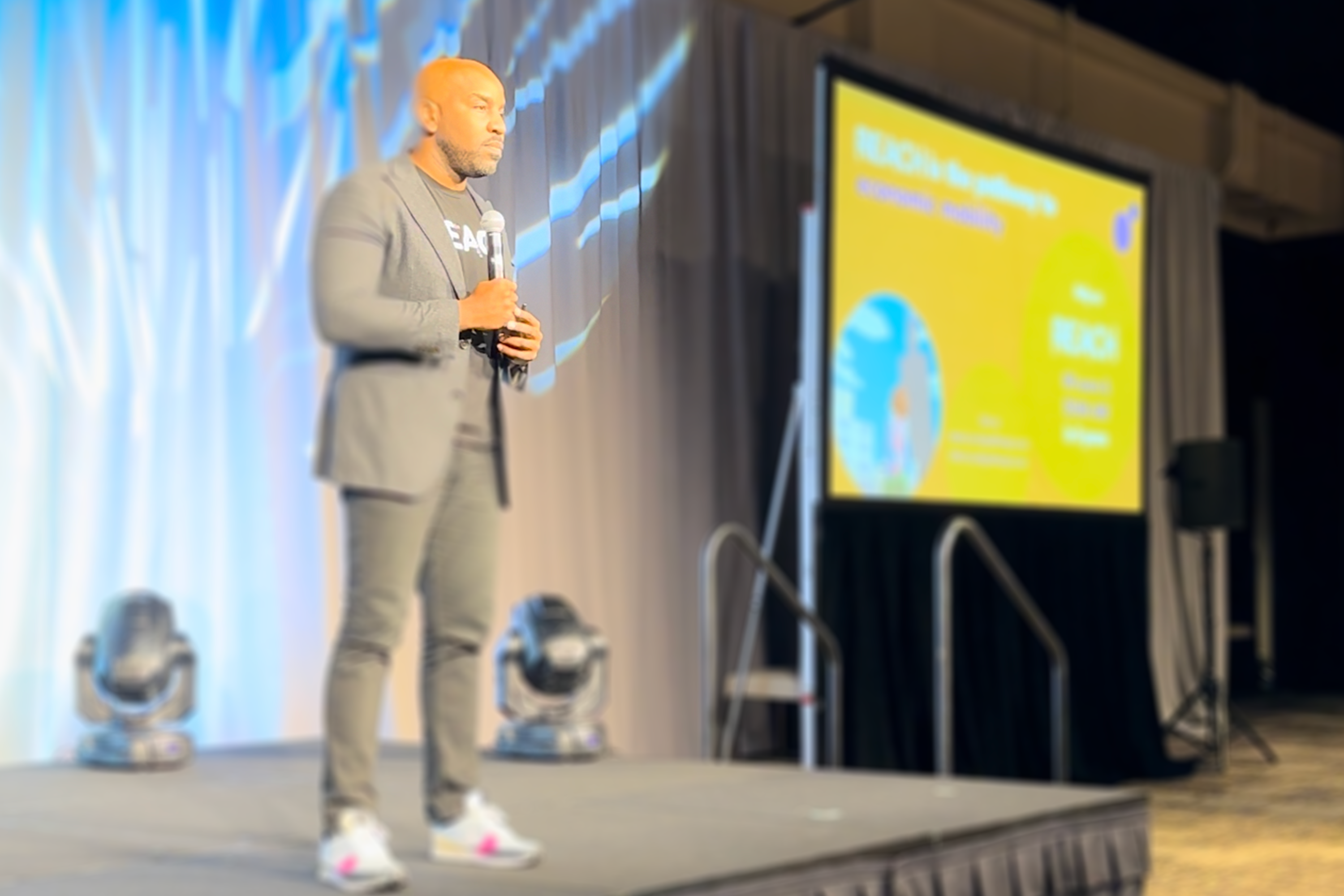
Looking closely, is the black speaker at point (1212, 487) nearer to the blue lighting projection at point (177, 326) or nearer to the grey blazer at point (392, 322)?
the blue lighting projection at point (177, 326)

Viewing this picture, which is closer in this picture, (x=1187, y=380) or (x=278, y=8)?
(x=278, y=8)

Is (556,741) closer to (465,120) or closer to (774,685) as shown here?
(774,685)

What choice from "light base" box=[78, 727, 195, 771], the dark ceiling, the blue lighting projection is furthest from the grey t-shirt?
the dark ceiling

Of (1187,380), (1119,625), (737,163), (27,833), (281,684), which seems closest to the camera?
(27,833)

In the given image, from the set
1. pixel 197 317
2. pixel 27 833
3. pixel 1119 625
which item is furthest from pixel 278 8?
pixel 1119 625

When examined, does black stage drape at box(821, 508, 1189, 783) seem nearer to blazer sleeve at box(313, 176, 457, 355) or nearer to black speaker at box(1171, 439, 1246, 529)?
black speaker at box(1171, 439, 1246, 529)

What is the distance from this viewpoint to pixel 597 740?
391 centimetres

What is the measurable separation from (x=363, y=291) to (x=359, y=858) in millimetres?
1574

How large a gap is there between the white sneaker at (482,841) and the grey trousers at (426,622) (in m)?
0.02

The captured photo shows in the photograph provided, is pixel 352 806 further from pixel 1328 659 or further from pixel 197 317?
pixel 1328 659

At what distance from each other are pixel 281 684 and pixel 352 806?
88.1 inches

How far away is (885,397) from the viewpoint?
4750 millimetres

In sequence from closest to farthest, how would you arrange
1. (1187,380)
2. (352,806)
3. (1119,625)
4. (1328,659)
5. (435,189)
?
(435,189) → (352,806) → (1119,625) → (1187,380) → (1328,659)

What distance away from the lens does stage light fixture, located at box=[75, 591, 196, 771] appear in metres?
3.39
